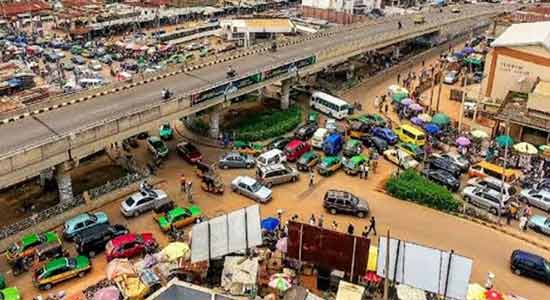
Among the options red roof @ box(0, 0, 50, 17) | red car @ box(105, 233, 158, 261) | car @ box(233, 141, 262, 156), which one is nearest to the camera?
red car @ box(105, 233, 158, 261)

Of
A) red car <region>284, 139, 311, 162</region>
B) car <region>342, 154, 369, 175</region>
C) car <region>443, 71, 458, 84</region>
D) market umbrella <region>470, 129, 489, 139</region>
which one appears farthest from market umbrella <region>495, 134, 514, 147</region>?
car <region>443, 71, 458, 84</region>

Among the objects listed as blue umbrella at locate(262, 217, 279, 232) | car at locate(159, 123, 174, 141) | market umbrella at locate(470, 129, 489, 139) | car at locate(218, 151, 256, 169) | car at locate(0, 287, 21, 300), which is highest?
market umbrella at locate(470, 129, 489, 139)

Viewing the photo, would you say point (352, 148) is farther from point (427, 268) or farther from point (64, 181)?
point (64, 181)

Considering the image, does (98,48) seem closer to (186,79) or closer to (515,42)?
(186,79)

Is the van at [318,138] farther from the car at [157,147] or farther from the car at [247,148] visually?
the car at [157,147]

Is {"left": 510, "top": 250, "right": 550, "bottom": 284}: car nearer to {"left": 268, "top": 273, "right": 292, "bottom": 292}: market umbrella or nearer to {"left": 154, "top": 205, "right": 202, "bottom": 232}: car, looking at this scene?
{"left": 268, "top": 273, "right": 292, "bottom": 292}: market umbrella

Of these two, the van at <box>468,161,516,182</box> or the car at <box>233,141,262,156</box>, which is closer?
the van at <box>468,161,516,182</box>

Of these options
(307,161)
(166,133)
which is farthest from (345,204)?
(166,133)
